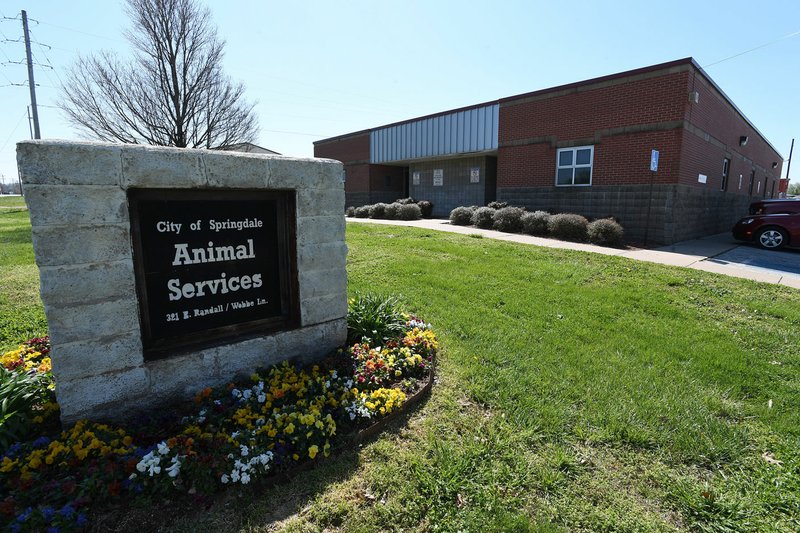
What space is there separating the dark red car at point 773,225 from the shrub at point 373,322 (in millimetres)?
13139

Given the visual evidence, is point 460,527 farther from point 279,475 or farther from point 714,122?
point 714,122

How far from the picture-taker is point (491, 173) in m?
20.3

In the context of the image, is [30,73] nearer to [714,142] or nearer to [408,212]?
[408,212]

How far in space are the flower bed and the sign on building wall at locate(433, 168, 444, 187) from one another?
65.5ft

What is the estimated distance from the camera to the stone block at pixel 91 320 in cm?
252

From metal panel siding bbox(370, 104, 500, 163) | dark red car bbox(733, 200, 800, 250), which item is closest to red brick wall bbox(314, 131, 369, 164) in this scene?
metal panel siding bbox(370, 104, 500, 163)

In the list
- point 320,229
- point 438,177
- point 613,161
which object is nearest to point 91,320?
point 320,229

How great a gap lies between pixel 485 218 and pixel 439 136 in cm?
791

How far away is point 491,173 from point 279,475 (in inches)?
768

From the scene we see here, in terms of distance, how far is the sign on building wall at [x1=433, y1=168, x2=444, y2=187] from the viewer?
22531mm

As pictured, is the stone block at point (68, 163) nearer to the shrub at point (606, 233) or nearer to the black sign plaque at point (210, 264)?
the black sign plaque at point (210, 264)

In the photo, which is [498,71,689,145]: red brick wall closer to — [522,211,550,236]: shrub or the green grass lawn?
[522,211,550,236]: shrub

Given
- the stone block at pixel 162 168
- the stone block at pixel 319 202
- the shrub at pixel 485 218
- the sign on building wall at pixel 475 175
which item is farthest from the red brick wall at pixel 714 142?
the stone block at pixel 162 168

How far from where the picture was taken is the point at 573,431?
304 centimetres
